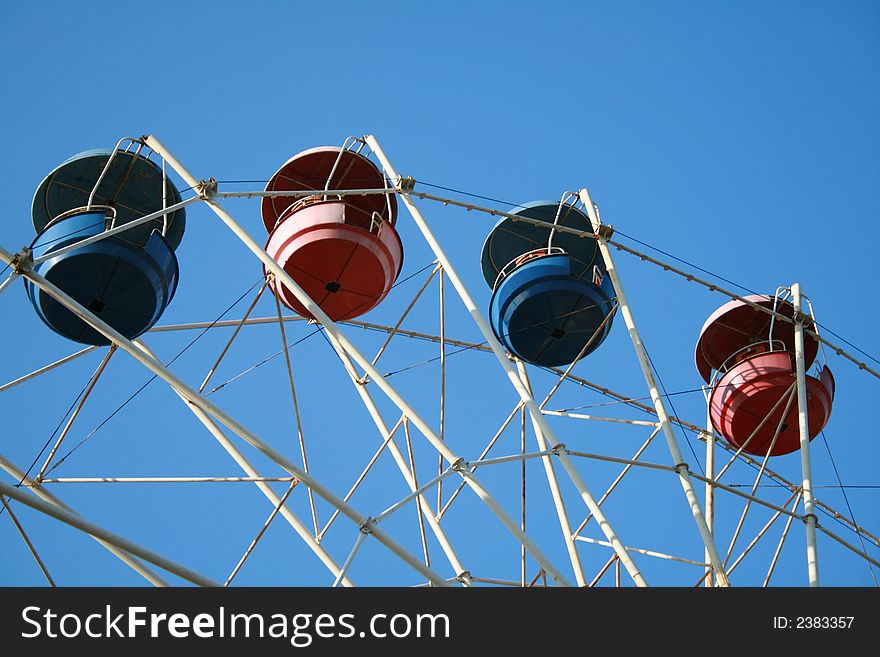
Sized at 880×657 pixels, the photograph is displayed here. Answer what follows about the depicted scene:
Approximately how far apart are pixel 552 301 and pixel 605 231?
5.61 ft

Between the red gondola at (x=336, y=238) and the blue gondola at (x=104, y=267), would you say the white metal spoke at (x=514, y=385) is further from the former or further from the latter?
the blue gondola at (x=104, y=267)

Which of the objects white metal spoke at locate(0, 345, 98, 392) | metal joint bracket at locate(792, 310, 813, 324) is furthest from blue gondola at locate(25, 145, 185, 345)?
metal joint bracket at locate(792, 310, 813, 324)

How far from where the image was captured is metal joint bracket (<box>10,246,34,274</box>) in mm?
14500

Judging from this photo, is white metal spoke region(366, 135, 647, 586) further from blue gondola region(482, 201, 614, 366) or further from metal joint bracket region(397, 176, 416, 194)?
blue gondola region(482, 201, 614, 366)

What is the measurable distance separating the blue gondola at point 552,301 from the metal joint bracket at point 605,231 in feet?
4.17

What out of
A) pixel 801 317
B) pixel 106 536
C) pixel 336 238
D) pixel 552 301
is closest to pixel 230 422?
pixel 106 536

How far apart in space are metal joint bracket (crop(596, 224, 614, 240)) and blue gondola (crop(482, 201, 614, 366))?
4.17 ft

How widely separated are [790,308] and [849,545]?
5.81m

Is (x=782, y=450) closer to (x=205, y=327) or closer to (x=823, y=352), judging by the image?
(x=823, y=352)

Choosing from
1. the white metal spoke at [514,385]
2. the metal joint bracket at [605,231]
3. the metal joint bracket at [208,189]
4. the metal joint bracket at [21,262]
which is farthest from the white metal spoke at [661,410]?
the metal joint bracket at [21,262]

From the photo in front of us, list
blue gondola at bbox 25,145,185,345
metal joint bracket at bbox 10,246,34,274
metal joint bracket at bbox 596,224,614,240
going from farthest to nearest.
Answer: metal joint bracket at bbox 596,224,614,240
blue gondola at bbox 25,145,185,345
metal joint bracket at bbox 10,246,34,274

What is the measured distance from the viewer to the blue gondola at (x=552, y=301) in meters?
19.1
